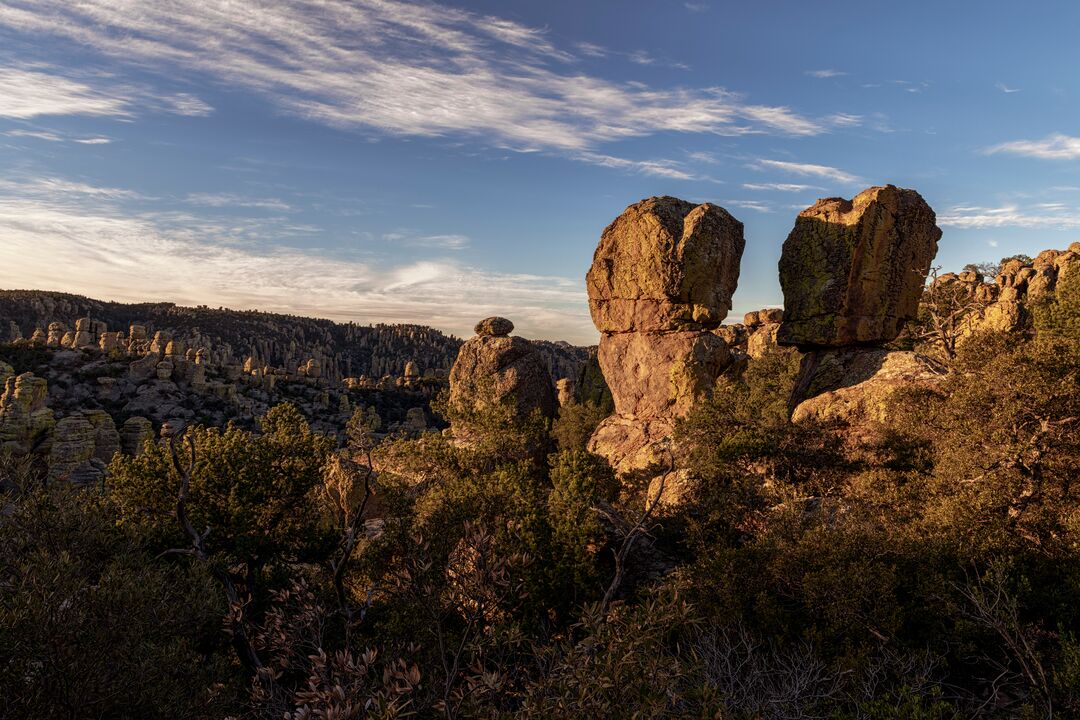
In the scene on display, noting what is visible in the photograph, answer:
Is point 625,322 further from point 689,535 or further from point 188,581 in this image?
point 188,581

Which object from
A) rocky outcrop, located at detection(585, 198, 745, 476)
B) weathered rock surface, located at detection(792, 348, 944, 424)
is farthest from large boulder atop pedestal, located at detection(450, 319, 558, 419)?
weathered rock surface, located at detection(792, 348, 944, 424)

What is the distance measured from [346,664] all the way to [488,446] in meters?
27.6

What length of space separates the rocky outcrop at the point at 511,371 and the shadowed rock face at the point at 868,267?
2297 cm

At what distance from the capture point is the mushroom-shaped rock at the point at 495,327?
57.6 metres

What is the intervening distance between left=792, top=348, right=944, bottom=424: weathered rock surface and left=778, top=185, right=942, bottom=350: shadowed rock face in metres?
1.59

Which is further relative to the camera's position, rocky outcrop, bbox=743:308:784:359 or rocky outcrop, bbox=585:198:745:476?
rocky outcrop, bbox=743:308:784:359

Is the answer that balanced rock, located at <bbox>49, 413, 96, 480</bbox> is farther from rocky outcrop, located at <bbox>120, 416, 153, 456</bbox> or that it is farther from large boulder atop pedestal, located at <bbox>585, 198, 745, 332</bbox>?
large boulder atop pedestal, located at <bbox>585, 198, 745, 332</bbox>

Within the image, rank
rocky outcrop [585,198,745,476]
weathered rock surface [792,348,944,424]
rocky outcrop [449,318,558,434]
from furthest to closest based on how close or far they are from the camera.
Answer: rocky outcrop [449,318,558,434]
rocky outcrop [585,198,745,476]
weathered rock surface [792,348,944,424]

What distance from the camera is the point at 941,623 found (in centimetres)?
1789

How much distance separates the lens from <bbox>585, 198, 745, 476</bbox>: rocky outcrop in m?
45.1

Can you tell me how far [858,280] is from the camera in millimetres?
40406

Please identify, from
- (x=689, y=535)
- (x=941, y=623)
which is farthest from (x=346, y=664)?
(x=689, y=535)

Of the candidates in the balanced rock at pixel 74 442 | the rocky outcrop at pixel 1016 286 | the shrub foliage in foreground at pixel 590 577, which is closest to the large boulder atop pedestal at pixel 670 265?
the shrub foliage in foreground at pixel 590 577

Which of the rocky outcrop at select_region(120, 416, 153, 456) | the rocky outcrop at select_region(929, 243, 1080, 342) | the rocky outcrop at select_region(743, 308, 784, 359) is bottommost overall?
the rocky outcrop at select_region(120, 416, 153, 456)
